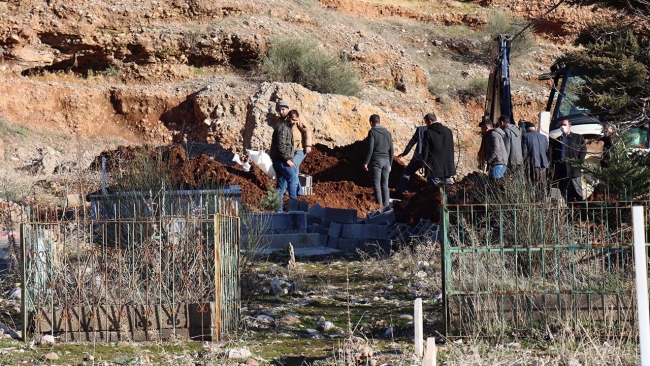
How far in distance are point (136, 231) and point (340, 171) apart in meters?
8.87

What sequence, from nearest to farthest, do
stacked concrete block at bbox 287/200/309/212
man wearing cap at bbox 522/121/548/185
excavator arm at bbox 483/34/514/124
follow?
1. man wearing cap at bbox 522/121/548/185
2. stacked concrete block at bbox 287/200/309/212
3. excavator arm at bbox 483/34/514/124

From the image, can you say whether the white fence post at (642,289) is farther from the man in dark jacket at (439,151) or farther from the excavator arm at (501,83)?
the excavator arm at (501,83)

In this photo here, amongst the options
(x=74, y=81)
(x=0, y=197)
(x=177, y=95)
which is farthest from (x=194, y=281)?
(x=74, y=81)

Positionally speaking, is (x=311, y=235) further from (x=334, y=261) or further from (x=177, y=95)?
(x=177, y=95)

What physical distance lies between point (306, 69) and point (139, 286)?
19689 millimetres

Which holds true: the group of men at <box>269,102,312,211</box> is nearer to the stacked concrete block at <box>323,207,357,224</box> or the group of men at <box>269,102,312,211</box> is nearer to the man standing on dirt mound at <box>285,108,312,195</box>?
the man standing on dirt mound at <box>285,108,312,195</box>

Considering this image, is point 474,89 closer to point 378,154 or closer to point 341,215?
point 378,154

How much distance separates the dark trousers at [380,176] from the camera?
44.3ft

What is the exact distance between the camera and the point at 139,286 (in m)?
7.44

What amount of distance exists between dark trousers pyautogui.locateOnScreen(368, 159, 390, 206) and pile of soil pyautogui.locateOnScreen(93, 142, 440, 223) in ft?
1.15

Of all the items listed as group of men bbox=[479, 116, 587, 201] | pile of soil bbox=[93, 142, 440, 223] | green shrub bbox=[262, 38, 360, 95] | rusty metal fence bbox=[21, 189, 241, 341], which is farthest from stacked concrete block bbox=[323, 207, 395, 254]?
green shrub bbox=[262, 38, 360, 95]

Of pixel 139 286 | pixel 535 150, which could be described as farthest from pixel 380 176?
pixel 139 286

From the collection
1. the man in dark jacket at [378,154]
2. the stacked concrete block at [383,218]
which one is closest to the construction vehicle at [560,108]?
the man in dark jacket at [378,154]

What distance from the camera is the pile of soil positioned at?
12211 millimetres
